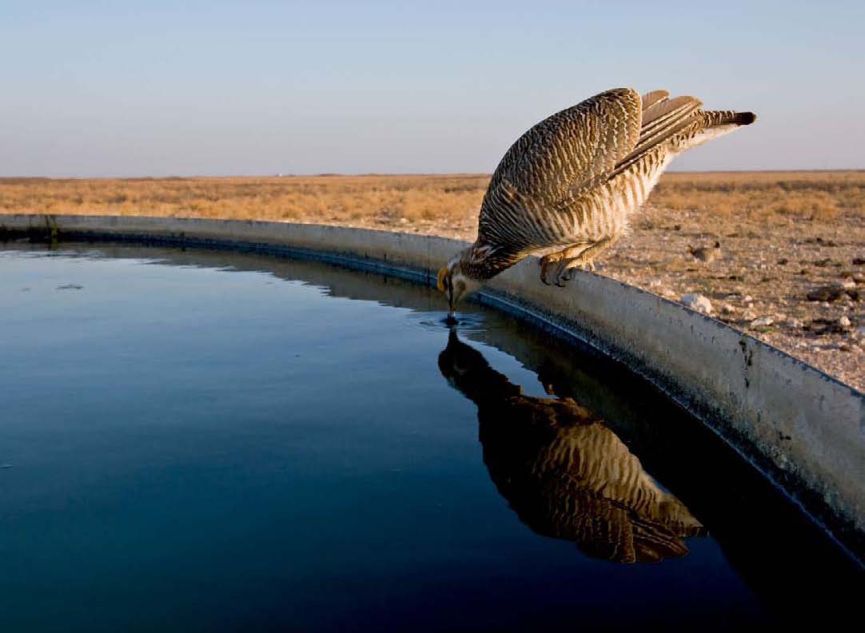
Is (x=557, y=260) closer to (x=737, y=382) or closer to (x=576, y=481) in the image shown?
(x=737, y=382)

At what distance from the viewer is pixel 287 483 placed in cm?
706

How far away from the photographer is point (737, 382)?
7234 mm

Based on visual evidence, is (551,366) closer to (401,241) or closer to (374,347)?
(374,347)

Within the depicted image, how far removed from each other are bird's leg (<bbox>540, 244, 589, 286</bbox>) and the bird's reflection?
2.25 m

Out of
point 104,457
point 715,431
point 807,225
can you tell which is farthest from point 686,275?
point 807,225

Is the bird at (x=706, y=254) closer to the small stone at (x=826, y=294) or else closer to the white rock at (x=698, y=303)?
the small stone at (x=826, y=294)

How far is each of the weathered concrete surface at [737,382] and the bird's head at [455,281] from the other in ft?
3.93

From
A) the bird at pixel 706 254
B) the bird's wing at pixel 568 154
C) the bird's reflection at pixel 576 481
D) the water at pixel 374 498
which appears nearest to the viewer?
the water at pixel 374 498

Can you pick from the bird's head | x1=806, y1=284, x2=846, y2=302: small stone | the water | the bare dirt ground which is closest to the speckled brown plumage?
the bird's head

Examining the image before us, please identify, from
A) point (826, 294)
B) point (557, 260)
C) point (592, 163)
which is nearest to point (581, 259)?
point (557, 260)

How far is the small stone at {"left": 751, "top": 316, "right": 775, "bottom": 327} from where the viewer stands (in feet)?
35.7

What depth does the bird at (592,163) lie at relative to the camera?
973 centimetres

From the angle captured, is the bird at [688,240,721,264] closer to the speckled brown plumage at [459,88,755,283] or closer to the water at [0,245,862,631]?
the water at [0,245,862,631]

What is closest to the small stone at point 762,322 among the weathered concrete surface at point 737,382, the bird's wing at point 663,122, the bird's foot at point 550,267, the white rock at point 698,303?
the white rock at point 698,303
